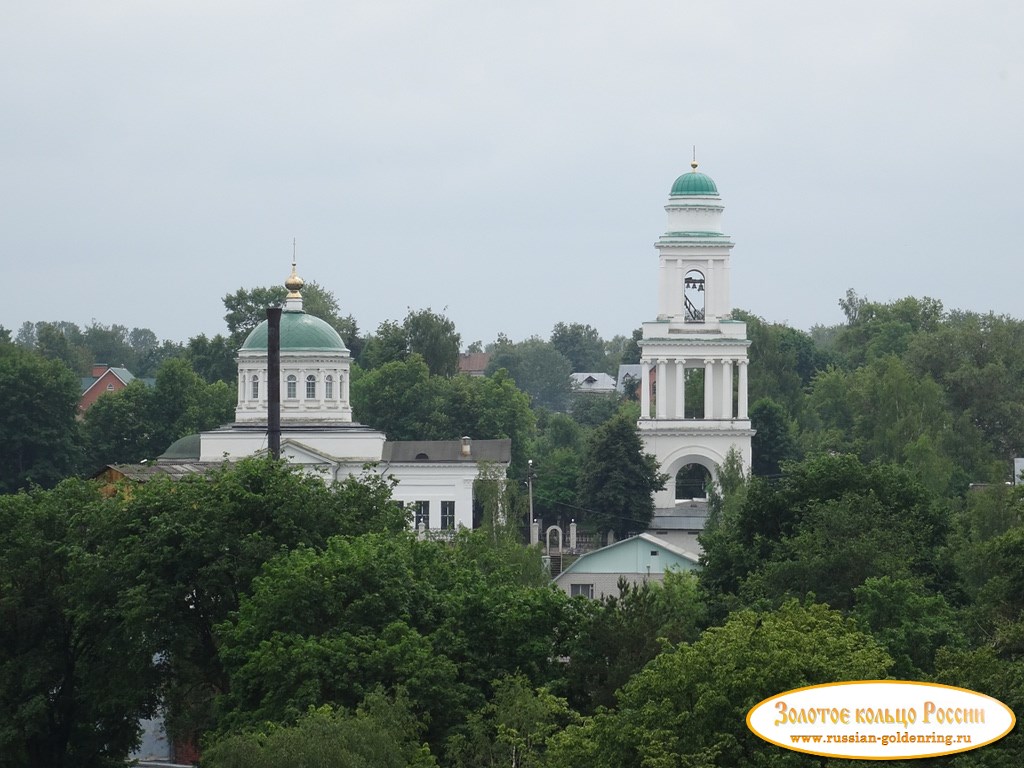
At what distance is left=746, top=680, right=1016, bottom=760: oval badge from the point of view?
36469 mm

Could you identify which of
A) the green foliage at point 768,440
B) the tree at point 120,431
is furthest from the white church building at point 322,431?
the tree at point 120,431

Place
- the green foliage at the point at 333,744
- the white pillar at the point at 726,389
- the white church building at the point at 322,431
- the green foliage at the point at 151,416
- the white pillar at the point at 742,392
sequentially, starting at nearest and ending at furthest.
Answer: the green foliage at the point at 333,744 < the white church building at the point at 322,431 < the white pillar at the point at 726,389 < the white pillar at the point at 742,392 < the green foliage at the point at 151,416

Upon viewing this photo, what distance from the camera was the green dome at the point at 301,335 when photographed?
4139 inches

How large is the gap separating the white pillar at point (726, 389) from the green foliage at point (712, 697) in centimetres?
6493

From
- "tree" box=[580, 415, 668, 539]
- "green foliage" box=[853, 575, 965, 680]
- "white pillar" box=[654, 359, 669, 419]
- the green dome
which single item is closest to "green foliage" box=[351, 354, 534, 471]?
"white pillar" box=[654, 359, 669, 419]

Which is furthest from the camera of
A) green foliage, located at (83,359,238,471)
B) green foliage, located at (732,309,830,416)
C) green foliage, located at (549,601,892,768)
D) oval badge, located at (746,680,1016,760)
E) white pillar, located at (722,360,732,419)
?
green foliage, located at (732,309,830,416)

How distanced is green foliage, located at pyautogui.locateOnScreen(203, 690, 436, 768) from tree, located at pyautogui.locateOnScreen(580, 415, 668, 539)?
5389 centimetres

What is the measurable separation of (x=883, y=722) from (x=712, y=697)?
25.2ft

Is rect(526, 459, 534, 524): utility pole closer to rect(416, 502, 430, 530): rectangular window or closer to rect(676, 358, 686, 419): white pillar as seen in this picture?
rect(416, 502, 430, 530): rectangular window

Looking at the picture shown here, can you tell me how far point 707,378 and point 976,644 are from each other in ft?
189

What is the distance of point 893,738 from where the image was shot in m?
36.6

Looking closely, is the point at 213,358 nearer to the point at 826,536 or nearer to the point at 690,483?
the point at 690,483

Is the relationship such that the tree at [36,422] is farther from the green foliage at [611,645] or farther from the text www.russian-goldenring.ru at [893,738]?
the text www.russian-goldenring.ru at [893,738]

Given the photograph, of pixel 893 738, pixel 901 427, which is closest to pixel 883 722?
pixel 893 738
